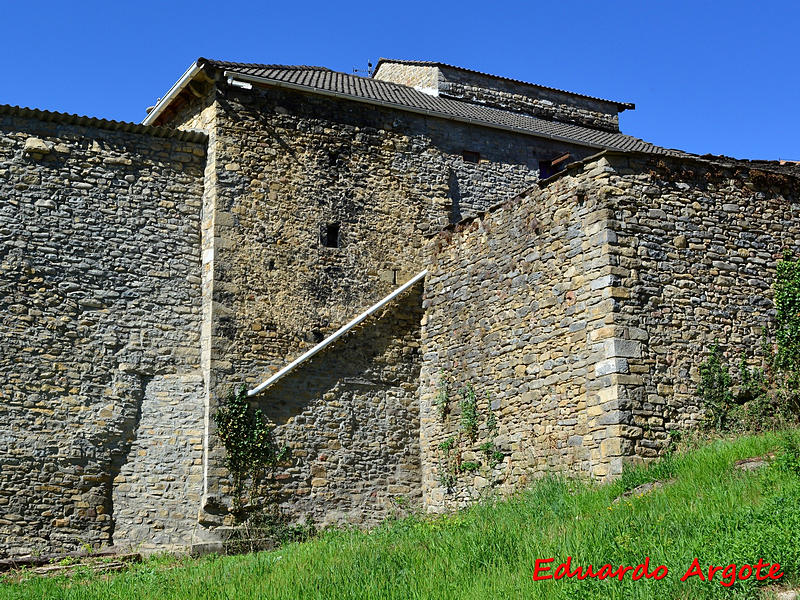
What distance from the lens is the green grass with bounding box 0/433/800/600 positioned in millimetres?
6617

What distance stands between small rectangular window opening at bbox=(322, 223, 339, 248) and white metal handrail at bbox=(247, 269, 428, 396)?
114 cm

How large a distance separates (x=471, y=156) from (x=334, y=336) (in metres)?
4.32

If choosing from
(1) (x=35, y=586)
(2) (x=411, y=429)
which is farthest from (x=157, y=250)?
(1) (x=35, y=586)

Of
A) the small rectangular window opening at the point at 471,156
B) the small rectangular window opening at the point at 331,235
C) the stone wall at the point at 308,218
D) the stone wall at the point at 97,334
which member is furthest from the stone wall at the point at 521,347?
the stone wall at the point at 97,334

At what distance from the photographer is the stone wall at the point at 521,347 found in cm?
1123

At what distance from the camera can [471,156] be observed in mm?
16125

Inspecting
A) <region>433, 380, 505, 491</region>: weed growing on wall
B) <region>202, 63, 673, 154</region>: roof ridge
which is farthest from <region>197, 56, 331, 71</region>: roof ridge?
<region>433, 380, 505, 491</region>: weed growing on wall

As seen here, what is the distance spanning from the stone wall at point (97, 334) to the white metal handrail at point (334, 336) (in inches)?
40.4

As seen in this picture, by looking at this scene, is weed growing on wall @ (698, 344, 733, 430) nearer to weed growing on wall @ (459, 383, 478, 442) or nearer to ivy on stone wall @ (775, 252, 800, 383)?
ivy on stone wall @ (775, 252, 800, 383)

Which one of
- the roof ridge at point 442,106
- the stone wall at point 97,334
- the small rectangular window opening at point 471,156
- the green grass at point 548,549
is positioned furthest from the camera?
the small rectangular window opening at point 471,156

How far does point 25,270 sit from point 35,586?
5.03 meters

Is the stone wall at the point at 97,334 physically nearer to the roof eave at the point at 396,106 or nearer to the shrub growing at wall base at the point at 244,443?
the shrub growing at wall base at the point at 244,443

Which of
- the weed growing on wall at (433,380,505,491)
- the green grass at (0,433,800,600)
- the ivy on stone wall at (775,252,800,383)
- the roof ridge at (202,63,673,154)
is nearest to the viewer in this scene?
the green grass at (0,433,800,600)

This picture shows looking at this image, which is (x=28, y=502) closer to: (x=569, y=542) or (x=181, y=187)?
(x=181, y=187)
